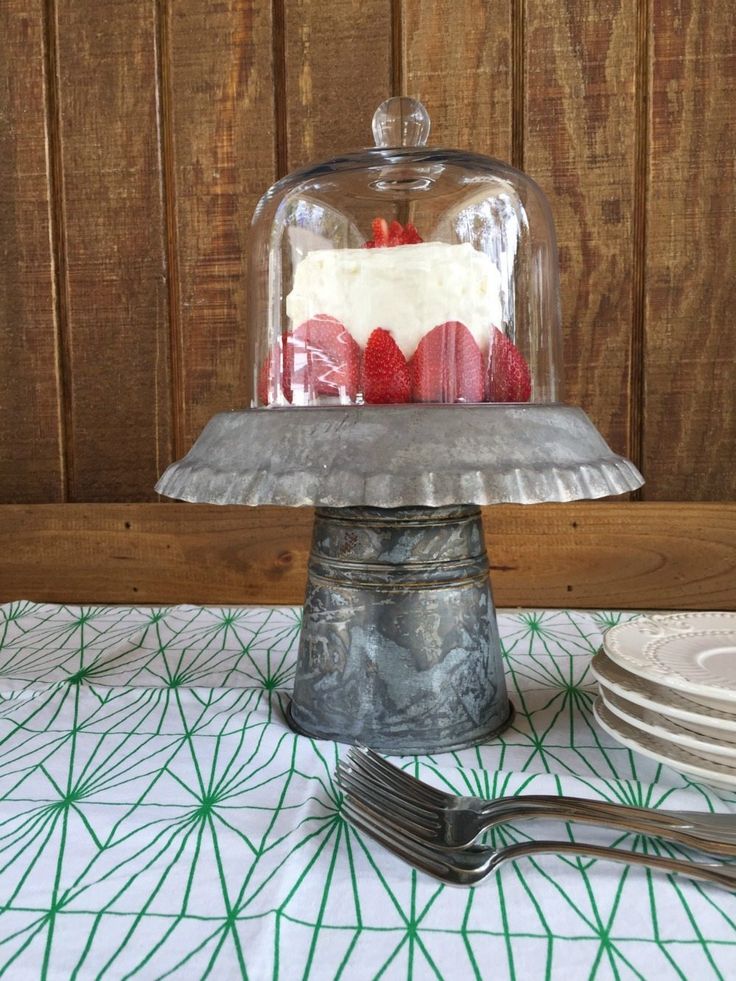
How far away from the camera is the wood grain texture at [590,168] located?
3.41ft

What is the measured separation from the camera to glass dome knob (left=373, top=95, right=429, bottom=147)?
668mm

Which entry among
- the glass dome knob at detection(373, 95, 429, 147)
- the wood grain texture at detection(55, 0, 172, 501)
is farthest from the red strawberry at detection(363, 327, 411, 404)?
the wood grain texture at detection(55, 0, 172, 501)

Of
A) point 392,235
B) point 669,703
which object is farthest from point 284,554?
point 669,703

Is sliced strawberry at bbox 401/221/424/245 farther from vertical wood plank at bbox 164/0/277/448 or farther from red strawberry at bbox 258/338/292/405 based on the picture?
vertical wood plank at bbox 164/0/277/448

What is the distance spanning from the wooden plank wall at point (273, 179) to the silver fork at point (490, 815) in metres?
0.71

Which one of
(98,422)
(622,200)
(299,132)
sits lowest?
(98,422)

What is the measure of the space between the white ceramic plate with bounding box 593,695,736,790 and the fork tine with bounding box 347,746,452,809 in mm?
137

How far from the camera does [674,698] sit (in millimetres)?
522

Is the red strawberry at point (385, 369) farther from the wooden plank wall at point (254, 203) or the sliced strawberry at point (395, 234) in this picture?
the wooden plank wall at point (254, 203)

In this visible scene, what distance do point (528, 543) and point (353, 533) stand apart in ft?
1.81

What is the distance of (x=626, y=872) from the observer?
0.43 m

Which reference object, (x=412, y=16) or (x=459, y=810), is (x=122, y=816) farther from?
(x=412, y=16)

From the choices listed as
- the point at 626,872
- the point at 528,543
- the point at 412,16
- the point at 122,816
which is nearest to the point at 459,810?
the point at 626,872

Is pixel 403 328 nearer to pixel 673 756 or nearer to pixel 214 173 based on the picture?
pixel 673 756
